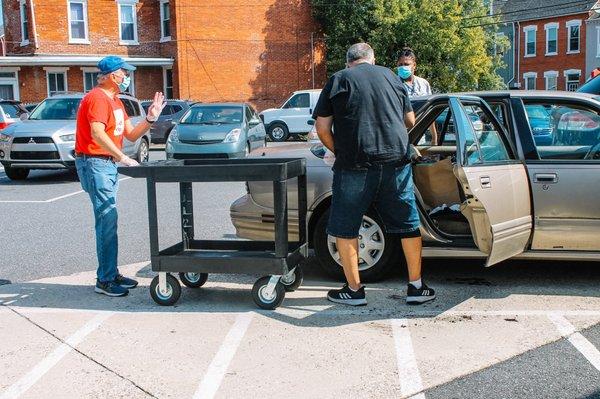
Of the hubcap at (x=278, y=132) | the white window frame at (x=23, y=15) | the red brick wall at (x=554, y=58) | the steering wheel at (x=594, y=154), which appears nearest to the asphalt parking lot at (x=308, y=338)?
the steering wheel at (x=594, y=154)

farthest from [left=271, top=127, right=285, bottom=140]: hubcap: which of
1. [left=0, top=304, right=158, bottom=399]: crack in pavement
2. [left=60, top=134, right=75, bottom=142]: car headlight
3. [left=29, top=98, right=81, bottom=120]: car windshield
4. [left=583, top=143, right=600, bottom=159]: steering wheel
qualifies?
[left=0, top=304, right=158, bottom=399]: crack in pavement

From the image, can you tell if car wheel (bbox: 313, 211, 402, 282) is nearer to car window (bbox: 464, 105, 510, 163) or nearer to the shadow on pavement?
the shadow on pavement

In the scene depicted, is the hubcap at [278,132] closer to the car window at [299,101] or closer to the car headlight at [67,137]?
the car window at [299,101]

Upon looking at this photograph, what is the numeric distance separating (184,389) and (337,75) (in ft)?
8.10

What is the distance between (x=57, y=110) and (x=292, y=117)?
1518 cm

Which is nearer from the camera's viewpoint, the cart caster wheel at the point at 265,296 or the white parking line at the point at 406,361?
the white parking line at the point at 406,361

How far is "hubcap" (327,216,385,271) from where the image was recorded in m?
6.03

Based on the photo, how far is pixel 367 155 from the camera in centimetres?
525

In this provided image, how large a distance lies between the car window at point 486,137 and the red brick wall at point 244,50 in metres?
31.8

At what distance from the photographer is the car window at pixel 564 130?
6094mm

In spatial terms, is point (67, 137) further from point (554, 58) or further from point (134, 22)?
point (554, 58)

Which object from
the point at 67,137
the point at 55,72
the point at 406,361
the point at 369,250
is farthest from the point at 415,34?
the point at 406,361

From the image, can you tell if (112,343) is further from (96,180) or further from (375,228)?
(375,228)

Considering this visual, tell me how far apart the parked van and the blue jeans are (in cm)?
2405
